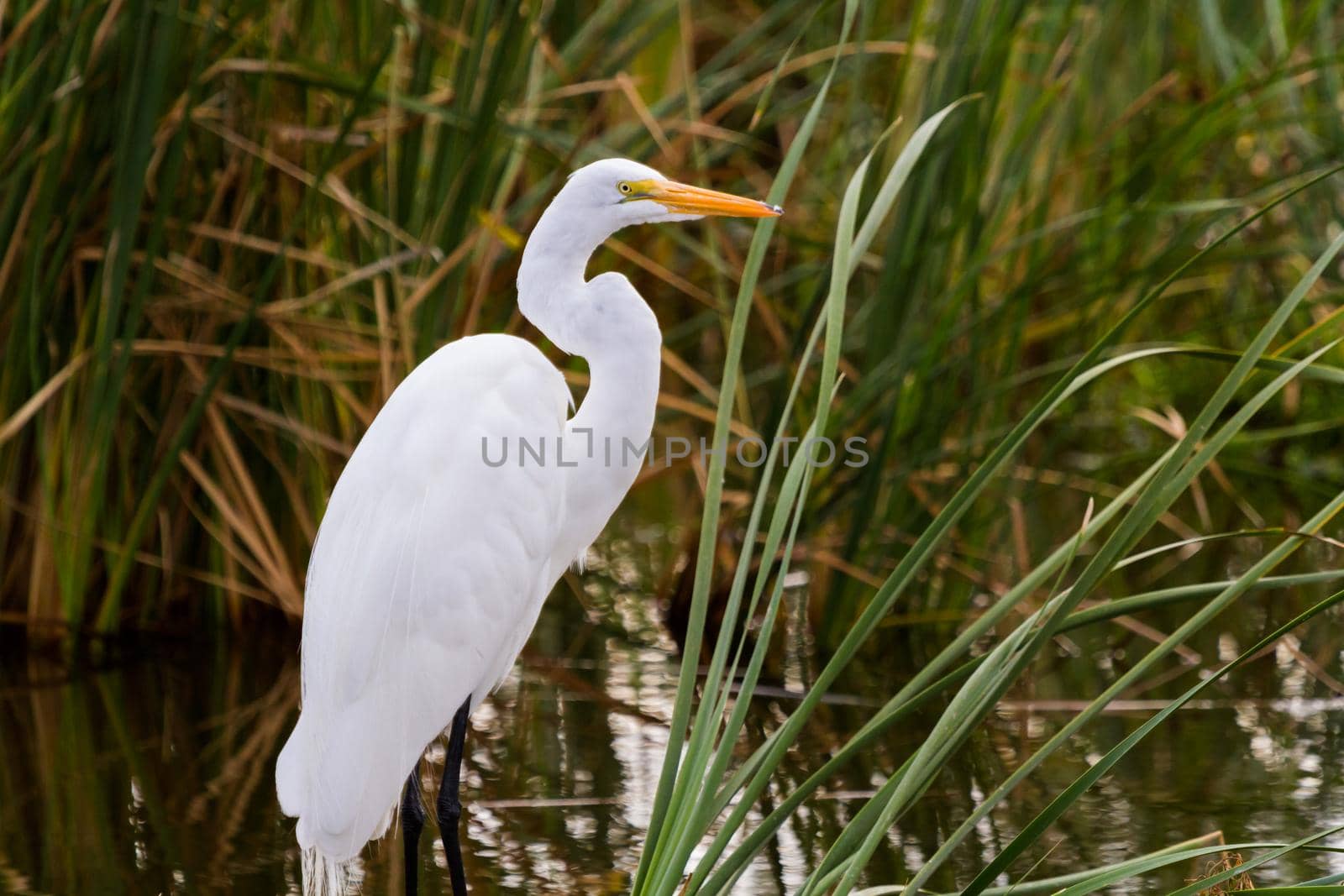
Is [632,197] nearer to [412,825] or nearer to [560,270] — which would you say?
[560,270]

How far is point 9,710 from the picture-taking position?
10.6 feet

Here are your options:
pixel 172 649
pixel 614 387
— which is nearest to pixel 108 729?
pixel 172 649

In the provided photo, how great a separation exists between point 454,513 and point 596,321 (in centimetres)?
34

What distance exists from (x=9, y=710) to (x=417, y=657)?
5.06 feet

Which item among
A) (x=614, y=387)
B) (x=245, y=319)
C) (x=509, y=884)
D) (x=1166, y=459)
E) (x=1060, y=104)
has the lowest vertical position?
(x=509, y=884)

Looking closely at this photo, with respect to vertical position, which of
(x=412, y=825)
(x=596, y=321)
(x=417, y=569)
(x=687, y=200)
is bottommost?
(x=412, y=825)

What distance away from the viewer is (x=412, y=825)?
221 cm

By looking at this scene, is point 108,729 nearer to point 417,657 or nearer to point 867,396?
point 417,657

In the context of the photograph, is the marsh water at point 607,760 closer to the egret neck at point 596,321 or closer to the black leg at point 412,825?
the black leg at point 412,825

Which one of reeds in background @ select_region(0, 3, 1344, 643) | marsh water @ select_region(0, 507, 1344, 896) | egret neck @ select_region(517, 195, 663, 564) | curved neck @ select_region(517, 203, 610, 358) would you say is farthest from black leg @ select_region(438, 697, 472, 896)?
reeds in background @ select_region(0, 3, 1344, 643)

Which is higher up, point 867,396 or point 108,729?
point 867,396

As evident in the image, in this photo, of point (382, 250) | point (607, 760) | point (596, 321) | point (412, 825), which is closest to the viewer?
point (596, 321)

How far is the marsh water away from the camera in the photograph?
2.47 metres

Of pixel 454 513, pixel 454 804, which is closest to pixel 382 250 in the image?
pixel 454 513
